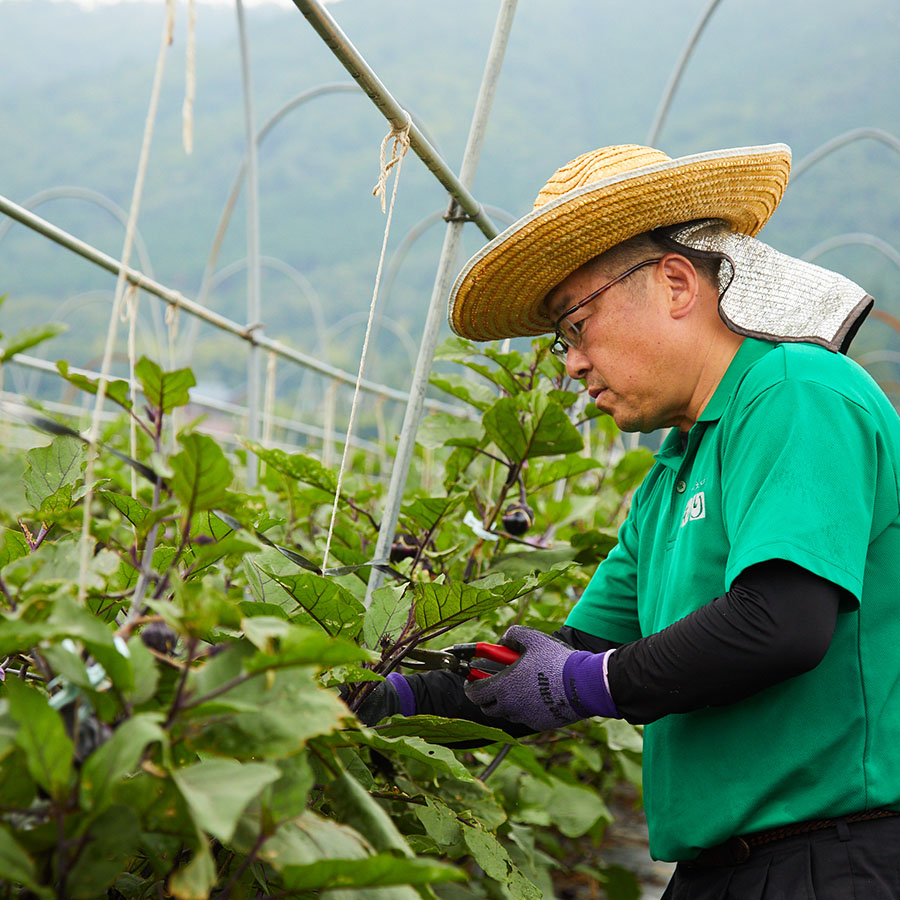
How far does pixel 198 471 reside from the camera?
0.68 meters

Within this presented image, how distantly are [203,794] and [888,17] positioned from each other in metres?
34.1

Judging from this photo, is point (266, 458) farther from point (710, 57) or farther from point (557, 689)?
point (710, 57)

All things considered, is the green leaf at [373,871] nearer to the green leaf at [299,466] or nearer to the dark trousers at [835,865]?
the dark trousers at [835,865]

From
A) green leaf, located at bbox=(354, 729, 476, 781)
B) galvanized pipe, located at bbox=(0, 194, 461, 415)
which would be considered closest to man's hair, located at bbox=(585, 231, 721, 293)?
galvanized pipe, located at bbox=(0, 194, 461, 415)

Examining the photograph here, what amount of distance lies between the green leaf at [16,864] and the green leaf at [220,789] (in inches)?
3.9

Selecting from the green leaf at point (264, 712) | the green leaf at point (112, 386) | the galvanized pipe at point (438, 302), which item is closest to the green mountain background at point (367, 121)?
the galvanized pipe at point (438, 302)

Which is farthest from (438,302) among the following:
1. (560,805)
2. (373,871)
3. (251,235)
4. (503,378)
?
(251,235)

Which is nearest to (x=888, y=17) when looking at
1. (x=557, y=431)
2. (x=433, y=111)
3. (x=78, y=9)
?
(x=433, y=111)

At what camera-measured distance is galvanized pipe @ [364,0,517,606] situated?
1392 mm

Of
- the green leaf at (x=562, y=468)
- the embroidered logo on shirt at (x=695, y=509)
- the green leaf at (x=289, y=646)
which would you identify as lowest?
the green leaf at (x=562, y=468)

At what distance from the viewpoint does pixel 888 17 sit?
28359 millimetres

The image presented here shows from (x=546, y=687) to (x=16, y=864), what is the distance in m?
0.75

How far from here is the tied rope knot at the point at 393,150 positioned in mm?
1091

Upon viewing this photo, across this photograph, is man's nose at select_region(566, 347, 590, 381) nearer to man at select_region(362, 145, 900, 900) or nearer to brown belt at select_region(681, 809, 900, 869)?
man at select_region(362, 145, 900, 900)
